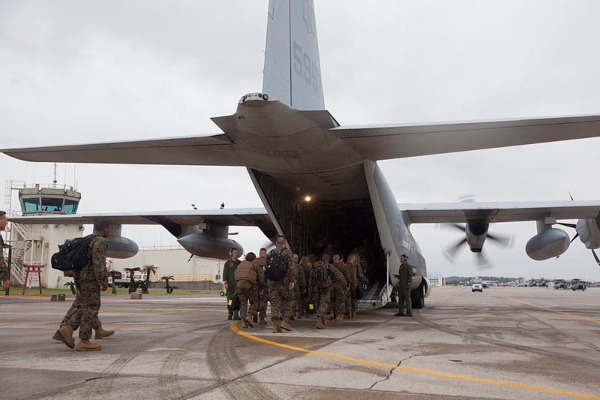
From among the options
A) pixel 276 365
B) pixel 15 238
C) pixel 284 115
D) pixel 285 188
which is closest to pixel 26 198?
pixel 15 238

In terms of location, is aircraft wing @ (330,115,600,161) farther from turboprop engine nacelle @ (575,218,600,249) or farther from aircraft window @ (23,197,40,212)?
aircraft window @ (23,197,40,212)

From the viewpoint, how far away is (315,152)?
8.95 meters

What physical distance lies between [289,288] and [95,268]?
332cm

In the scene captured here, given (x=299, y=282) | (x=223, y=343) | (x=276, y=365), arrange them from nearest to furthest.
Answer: (x=276, y=365)
(x=223, y=343)
(x=299, y=282)

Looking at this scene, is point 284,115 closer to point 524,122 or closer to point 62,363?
point 524,122

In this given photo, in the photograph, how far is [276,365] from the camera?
463 cm

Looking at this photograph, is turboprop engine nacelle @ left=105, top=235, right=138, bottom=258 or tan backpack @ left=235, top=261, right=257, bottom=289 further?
turboprop engine nacelle @ left=105, top=235, right=138, bottom=258

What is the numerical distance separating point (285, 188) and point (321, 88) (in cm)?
277

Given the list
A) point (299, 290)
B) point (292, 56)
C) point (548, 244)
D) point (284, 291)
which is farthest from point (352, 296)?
point (548, 244)

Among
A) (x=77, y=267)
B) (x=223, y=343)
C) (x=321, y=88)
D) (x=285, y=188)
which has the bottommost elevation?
(x=223, y=343)

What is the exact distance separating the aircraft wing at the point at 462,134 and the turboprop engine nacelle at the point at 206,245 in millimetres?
9918

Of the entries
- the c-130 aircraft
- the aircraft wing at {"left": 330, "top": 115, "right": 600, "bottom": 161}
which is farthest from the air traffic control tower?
the aircraft wing at {"left": 330, "top": 115, "right": 600, "bottom": 161}

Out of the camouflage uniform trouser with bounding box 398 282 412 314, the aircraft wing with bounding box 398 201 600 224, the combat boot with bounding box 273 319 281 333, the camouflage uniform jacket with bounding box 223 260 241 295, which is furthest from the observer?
the aircraft wing with bounding box 398 201 600 224

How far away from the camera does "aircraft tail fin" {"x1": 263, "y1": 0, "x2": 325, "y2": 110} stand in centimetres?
824
